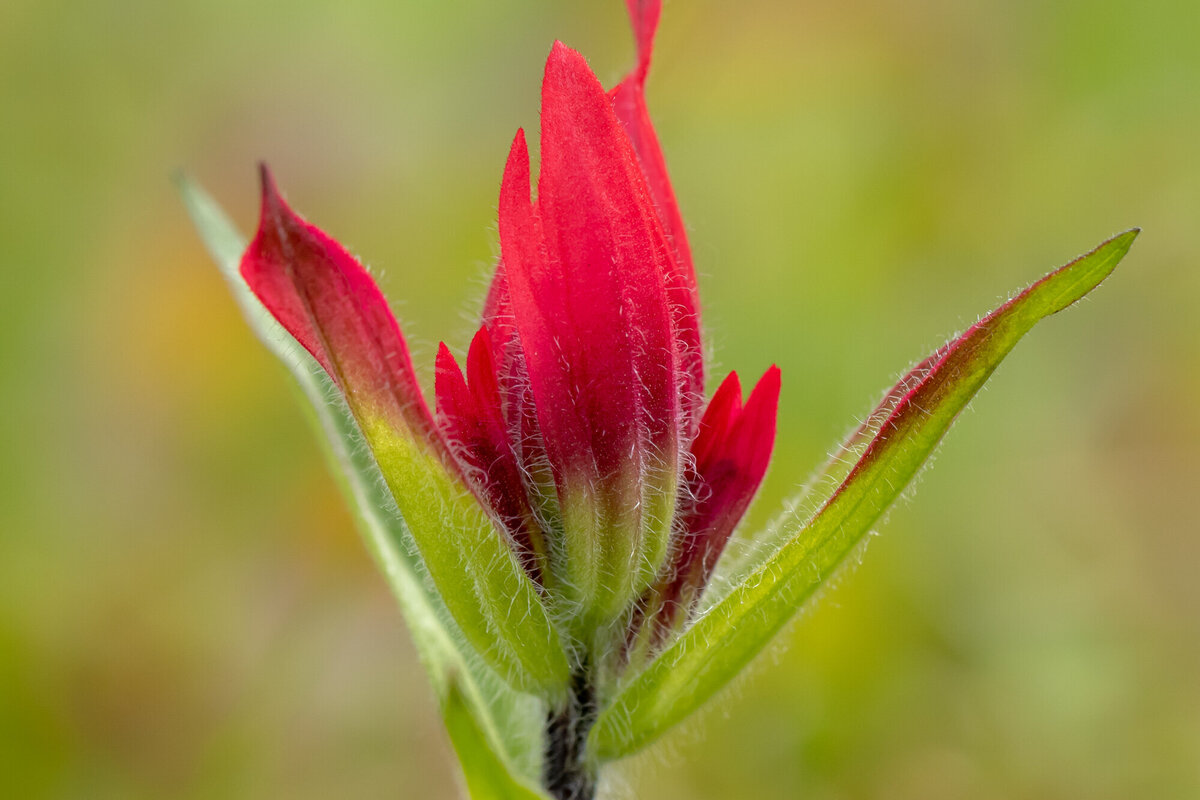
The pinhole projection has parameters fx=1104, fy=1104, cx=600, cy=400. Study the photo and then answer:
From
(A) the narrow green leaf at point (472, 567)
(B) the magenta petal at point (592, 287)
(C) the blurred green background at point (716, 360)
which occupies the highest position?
(B) the magenta petal at point (592, 287)

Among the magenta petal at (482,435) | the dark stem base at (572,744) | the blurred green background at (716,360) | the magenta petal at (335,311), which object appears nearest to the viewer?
the magenta petal at (335,311)

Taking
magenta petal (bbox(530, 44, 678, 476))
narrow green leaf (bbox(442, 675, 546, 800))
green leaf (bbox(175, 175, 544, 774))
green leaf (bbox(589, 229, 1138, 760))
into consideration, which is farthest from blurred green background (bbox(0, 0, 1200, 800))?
magenta petal (bbox(530, 44, 678, 476))

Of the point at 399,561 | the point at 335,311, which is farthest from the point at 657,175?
the point at 399,561

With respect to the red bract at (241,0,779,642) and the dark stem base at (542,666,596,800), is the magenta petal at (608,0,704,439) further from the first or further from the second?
the dark stem base at (542,666,596,800)

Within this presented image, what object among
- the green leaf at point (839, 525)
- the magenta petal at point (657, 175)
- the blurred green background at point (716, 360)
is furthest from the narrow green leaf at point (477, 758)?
the blurred green background at point (716, 360)

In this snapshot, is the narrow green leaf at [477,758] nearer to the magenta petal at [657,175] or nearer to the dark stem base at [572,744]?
the dark stem base at [572,744]

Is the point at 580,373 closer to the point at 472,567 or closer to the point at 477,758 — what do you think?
the point at 472,567

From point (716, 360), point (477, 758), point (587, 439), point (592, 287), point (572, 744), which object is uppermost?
point (592, 287)
